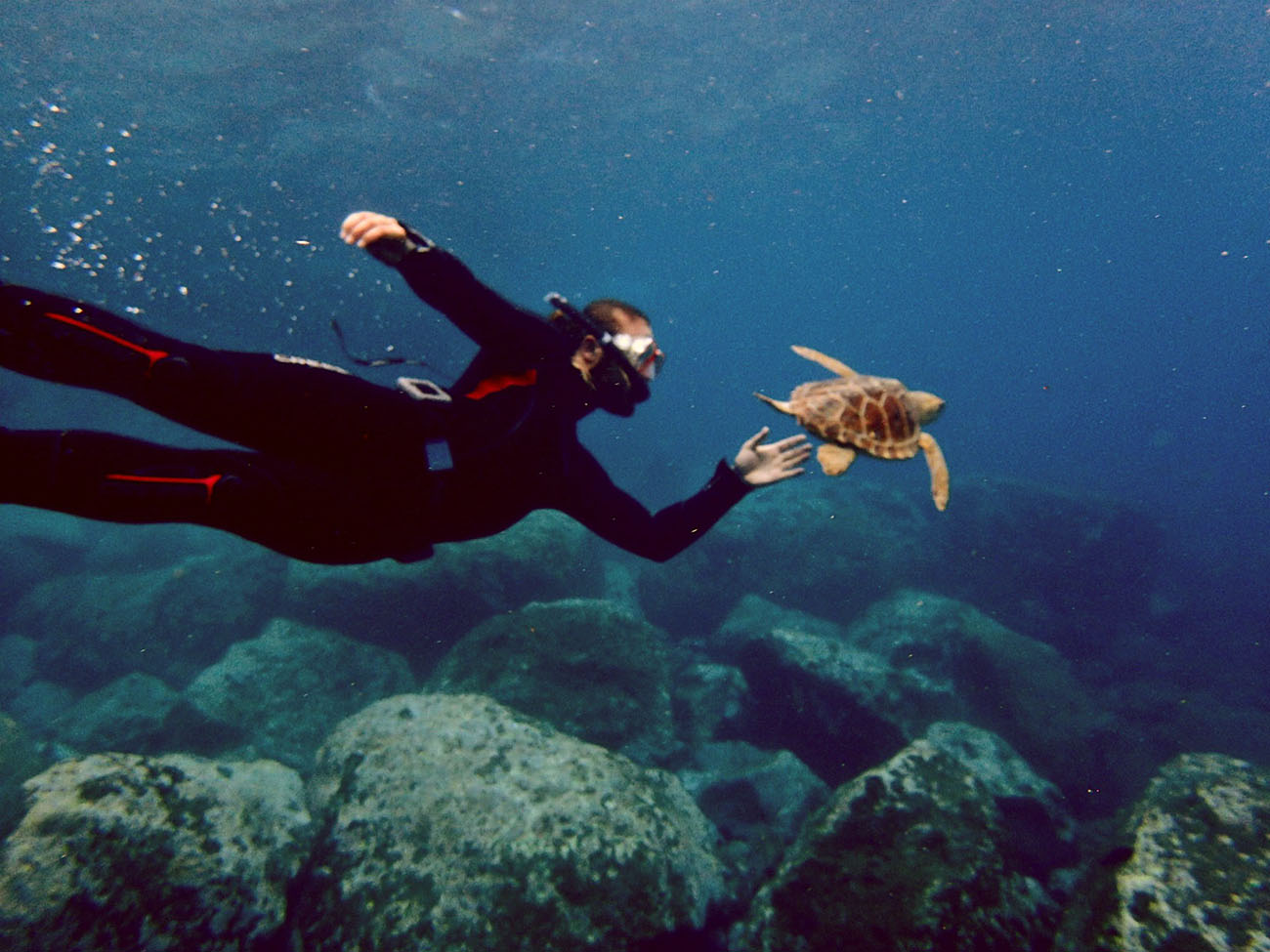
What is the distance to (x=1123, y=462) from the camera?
66562 mm

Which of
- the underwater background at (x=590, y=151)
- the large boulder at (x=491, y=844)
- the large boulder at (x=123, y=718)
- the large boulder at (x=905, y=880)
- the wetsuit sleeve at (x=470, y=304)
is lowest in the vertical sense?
the large boulder at (x=123, y=718)

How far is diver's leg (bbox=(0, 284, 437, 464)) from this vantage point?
1.90 metres

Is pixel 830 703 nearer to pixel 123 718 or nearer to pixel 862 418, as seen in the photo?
pixel 862 418

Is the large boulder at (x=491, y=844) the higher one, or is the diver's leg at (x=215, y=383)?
the diver's leg at (x=215, y=383)

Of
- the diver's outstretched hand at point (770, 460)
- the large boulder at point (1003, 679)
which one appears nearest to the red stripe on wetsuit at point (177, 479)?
the diver's outstretched hand at point (770, 460)

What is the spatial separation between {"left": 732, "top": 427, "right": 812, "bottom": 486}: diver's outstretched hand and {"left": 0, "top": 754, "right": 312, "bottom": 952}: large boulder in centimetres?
395

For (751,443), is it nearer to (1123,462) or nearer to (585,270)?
(585,270)

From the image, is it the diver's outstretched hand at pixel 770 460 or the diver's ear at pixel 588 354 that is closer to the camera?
the diver's ear at pixel 588 354

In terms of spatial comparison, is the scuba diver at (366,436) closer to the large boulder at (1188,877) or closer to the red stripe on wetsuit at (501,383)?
the red stripe on wetsuit at (501,383)

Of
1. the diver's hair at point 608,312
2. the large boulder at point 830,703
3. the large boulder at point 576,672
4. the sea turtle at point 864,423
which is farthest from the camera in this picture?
the large boulder at point 830,703

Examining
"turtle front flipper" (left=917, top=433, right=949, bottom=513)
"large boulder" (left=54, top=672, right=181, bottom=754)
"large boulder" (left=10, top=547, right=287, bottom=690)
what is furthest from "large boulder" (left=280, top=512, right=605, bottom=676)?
"turtle front flipper" (left=917, top=433, right=949, bottom=513)

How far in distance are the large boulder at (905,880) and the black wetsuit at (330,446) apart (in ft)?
8.61

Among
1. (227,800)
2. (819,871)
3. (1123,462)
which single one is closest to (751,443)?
(819,871)

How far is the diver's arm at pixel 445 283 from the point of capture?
222 centimetres
